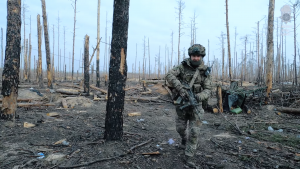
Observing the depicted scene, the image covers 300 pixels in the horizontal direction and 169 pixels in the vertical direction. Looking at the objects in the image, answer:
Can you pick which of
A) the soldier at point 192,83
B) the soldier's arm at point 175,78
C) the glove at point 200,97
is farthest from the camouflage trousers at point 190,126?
the soldier's arm at point 175,78

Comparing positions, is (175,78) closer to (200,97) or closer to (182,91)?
(182,91)

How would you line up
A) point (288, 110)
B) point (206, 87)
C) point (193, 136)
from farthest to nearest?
1. point (288, 110)
2. point (206, 87)
3. point (193, 136)

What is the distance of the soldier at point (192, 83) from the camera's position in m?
3.19

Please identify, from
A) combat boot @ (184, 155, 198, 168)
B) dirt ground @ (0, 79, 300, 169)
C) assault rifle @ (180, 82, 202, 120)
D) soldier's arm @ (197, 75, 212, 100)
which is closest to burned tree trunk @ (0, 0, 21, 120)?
dirt ground @ (0, 79, 300, 169)

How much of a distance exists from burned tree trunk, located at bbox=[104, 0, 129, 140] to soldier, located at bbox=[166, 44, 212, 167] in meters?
0.93

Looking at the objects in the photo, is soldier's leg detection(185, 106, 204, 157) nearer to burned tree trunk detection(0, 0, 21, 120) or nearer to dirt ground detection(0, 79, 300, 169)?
dirt ground detection(0, 79, 300, 169)


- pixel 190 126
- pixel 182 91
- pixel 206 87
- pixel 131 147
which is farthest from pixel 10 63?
pixel 206 87

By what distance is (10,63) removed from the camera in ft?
14.4

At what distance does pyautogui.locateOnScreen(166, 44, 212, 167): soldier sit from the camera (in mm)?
3189

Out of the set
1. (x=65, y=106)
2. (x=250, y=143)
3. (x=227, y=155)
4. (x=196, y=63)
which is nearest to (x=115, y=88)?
(x=196, y=63)

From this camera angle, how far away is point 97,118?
5.99 metres

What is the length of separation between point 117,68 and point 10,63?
3015 mm

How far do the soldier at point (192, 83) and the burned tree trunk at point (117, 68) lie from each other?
3.04ft

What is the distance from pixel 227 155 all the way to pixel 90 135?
2797mm
